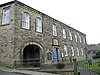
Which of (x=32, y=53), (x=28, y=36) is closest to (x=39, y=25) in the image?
(x=28, y=36)

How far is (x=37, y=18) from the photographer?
1883 cm

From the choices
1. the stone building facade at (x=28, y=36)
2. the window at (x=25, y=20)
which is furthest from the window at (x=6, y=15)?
the window at (x=25, y=20)

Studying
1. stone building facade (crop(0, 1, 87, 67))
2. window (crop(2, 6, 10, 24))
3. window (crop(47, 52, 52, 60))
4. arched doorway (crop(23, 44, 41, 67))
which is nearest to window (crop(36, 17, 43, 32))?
stone building facade (crop(0, 1, 87, 67))

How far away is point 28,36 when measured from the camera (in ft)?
54.9

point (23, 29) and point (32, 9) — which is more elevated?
point (32, 9)

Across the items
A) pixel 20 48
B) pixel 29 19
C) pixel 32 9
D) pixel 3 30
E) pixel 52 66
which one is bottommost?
pixel 52 66

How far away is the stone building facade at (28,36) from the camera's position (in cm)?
1520

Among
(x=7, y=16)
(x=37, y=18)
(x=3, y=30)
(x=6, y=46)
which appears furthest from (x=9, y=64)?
(x=37, y=18)

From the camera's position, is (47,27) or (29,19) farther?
(47,27)

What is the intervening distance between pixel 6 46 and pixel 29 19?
426 cm

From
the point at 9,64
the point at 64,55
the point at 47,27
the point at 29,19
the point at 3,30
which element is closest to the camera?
the point at 9,64

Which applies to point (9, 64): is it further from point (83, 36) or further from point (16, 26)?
point (83, 36)

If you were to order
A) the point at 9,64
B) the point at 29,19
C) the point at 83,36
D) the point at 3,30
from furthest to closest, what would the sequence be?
the point at 83,36, the point at 29,19, the point at 3,30, the point at 9,64

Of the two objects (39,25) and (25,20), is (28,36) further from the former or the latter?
(39,25)
